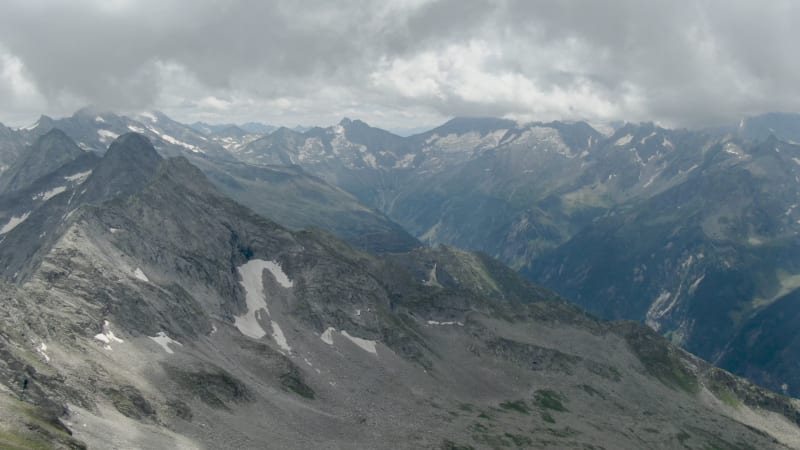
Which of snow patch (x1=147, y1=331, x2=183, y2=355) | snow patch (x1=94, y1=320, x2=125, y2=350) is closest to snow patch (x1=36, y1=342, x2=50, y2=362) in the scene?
snow patch (x1=94, y1=320, x2=125, y2=350)

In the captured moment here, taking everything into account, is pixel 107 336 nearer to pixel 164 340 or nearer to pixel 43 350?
pixel 164 340

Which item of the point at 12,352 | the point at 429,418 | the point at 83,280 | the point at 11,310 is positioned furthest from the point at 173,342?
the point at 429,418

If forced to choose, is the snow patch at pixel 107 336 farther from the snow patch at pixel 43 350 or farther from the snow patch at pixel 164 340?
the snow patch at pixel 43 350

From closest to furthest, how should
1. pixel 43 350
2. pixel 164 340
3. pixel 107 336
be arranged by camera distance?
1. pixel 43 350
2. pixel 107 336
3. pixel 164 340

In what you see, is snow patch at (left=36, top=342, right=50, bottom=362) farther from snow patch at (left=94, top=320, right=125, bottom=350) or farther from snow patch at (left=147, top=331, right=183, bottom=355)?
snow patch at (left=147, top=331, right=183, bottom=355)

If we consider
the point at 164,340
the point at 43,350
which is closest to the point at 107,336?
the point at 164,340

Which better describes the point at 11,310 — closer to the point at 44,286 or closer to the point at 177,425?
the point at 44,286

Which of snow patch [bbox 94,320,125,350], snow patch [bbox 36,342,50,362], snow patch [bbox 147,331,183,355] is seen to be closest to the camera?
snow patch [bbox 36,342,50,362]

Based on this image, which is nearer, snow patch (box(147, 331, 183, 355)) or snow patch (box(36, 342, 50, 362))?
snow patch (box(36, 342, 50, 362))
